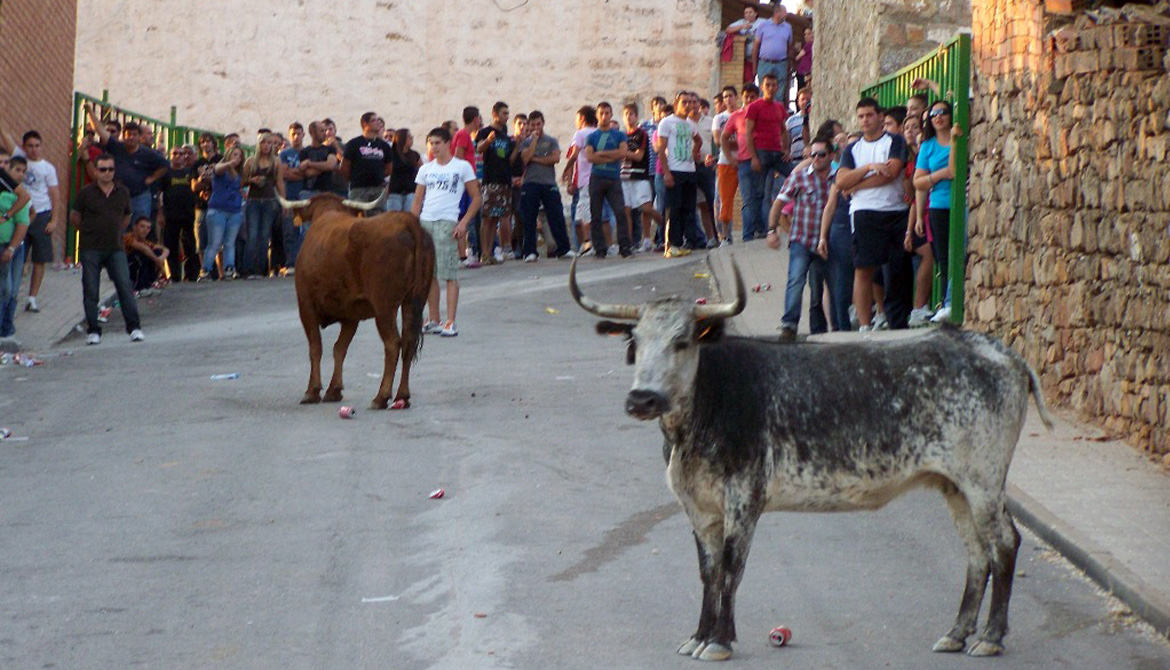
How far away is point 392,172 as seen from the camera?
22.5 m

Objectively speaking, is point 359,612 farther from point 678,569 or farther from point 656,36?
point 656,36

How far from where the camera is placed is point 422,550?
8602 millimetres

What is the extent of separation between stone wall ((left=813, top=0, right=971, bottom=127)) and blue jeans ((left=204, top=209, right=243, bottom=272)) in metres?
8.21

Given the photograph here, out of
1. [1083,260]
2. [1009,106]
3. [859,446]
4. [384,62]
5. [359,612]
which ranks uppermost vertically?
[384,62]

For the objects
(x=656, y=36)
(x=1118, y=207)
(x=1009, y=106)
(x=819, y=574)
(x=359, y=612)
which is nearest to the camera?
(x=359, y=612)

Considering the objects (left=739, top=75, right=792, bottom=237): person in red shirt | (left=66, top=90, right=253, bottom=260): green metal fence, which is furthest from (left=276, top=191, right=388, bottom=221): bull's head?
(left=66, top=90, right=253, bottom=260): green metal fence

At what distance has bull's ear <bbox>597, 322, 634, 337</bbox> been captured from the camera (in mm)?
6934

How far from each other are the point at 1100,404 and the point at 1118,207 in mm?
1322

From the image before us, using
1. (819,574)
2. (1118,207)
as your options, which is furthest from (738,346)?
(1118,207)

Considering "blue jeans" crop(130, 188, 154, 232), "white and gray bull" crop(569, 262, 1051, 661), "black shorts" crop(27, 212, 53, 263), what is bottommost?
"white and gray bull" crop(569, 262, 1051, 661)

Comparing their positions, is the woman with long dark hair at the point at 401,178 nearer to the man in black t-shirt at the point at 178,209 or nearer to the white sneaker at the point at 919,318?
the man in black t-shirt at the point at 178,209

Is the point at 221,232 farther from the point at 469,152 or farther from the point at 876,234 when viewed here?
the point at 876,234

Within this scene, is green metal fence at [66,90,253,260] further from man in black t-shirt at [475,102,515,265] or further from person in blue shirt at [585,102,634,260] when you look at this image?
person in blue shirt at [585,102,634,260]

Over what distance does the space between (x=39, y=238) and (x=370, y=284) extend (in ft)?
23.3
